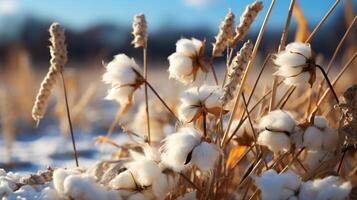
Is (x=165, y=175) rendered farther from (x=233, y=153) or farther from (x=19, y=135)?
(x=19, y=135)

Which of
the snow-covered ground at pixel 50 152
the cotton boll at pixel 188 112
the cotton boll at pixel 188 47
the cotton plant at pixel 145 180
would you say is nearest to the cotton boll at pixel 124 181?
the cotton plant at pixel 145 180

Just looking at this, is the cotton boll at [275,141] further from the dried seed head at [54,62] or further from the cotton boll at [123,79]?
the dried seed head at [54,62]

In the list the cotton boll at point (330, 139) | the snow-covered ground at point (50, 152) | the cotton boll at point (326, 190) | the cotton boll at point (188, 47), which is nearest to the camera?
the cotton boll at point (326, 190)

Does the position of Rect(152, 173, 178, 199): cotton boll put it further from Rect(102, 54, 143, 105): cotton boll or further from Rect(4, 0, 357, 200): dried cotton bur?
Rect(102, 54, 143, 105): cotton boll

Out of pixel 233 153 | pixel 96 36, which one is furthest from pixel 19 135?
pixel 96 36

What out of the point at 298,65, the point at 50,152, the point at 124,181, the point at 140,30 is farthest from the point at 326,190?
the point at 50,152

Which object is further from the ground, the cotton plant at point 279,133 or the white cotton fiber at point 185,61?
the white cotton fiber at point 185,61
